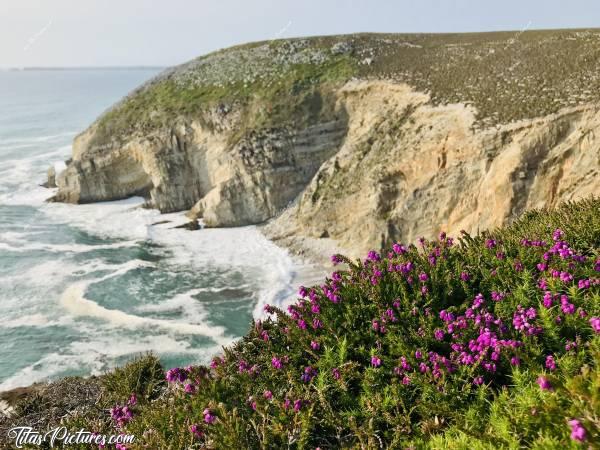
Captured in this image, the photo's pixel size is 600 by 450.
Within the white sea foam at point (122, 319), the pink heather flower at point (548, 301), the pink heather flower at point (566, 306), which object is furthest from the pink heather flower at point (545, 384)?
the white sea foam at point (122, 319)

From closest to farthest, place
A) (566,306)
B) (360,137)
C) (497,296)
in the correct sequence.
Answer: (566,306) < (497,296) < (360,137)

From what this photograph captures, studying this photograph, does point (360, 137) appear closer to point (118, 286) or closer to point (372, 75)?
point (372, 75)

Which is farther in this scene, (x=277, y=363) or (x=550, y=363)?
(x=277, y=363)

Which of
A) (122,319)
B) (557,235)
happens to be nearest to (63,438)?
(557,235)

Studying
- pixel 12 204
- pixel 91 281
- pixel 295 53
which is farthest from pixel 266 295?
pixel 12 204

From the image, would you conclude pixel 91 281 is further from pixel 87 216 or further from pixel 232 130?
pixel 232 130

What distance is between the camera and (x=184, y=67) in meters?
49.8

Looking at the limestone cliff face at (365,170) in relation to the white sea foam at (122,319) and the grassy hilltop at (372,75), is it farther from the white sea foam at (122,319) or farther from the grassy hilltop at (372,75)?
the white sea foam at (122,319)

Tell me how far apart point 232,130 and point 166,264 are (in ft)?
46.5

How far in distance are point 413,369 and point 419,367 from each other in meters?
0.09

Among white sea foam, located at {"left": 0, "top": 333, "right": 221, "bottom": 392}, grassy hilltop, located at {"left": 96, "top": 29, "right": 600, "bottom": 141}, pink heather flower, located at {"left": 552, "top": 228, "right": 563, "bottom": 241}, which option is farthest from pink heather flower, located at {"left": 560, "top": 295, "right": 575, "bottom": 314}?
grassy hilltop, located at {"left": 96, "top": 29, "right": 600, "bottom": 141}

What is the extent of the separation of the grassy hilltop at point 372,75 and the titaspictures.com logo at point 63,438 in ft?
78.6

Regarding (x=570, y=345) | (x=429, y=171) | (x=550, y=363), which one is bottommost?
(x=429, y=171)

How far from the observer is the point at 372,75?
37781mm
